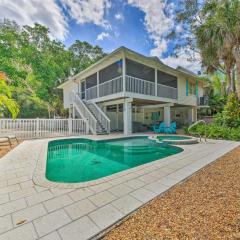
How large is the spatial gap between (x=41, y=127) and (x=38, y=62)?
12.0 m

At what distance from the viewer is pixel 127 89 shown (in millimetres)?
11312

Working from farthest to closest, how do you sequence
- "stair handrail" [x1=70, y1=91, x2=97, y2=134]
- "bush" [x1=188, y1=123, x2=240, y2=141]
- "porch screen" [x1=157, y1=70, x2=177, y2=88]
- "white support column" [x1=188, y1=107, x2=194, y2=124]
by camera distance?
"white support column" [x1=188, y1=107, x2=194, y2=124] → "porch screen" [x1=157, y1=70, x2=177, y2=88] → "stair handrail" [x1=70, y1=91, x2=97, y2=134] → "bush" [x1=188, y1=123, x2=240, y2=141]

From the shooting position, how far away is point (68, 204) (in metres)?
2.56

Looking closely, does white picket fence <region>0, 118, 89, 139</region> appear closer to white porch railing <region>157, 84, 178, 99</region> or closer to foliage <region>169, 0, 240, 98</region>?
white porch railing <region>157, 84, 178, 99</region>

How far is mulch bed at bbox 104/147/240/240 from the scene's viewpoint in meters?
1.91

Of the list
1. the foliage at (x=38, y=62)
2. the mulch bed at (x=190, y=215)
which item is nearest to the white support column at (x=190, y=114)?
the foliage at (x=38, y=62)

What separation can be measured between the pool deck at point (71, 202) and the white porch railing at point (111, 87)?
325 inches

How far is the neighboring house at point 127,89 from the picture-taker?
1169 cm

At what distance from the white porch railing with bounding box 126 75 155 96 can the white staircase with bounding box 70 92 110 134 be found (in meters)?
3.34

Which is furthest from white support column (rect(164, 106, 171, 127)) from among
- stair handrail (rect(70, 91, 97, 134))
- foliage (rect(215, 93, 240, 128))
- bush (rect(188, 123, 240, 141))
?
stair handrail (rect(70, 91, 97, 134))

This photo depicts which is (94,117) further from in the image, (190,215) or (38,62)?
(38,62)

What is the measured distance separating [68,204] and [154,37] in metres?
20.3

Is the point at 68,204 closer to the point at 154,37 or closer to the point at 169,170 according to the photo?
the point at 169,170

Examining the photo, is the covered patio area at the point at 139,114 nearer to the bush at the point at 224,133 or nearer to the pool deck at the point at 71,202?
the bush at the point at 224,133
